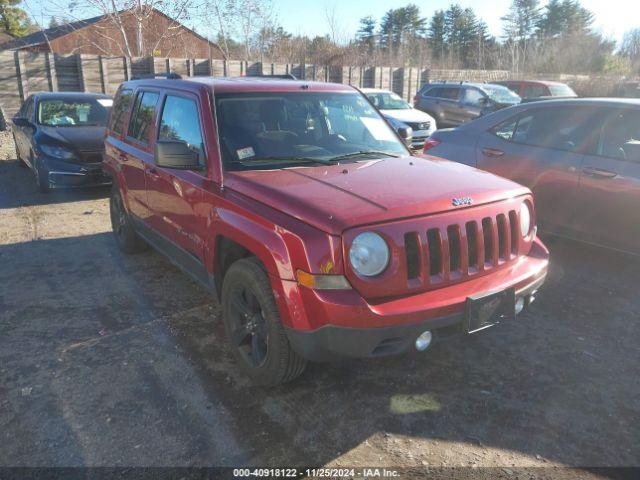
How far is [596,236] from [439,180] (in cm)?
246

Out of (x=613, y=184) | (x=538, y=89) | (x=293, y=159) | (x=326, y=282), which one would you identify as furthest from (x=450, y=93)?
(x=326, y=282)

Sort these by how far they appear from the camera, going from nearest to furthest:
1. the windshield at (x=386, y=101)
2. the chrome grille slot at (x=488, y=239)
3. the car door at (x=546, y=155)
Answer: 1. the chrome grille slot at (x=488, y=239)
2. the car door at (x=546, y=155)
3. the windshield at (x=386, y=101)

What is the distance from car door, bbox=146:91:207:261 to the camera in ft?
12.0

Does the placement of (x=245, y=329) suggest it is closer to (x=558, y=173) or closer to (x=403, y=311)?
(x=403, y=311)

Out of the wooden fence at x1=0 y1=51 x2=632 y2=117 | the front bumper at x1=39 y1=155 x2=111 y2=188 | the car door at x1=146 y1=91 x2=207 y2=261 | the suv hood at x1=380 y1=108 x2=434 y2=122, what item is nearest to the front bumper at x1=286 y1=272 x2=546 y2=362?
the car door at x1=146 y1=91 x2=207 y2=261

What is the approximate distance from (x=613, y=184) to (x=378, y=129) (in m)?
2.23

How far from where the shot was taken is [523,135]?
219 inches

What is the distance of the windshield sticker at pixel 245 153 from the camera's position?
3.54m

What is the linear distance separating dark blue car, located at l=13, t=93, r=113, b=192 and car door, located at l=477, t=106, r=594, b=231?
232 inches

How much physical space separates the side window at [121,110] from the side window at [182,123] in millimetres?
1086

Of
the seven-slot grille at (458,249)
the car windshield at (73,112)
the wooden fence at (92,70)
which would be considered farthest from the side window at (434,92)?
the seven-slot grille at (458,249)

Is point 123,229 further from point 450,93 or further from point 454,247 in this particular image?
point 450,93

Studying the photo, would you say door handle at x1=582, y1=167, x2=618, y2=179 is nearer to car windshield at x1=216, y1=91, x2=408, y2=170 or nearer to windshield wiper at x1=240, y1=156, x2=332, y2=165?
car windshield at x1=216, y1=91, x2=408, y2=170

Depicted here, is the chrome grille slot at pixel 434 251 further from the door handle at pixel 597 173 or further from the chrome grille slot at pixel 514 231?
the door handle at pixel 597 173
